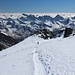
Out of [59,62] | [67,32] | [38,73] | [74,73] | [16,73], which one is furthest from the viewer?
[67,32]

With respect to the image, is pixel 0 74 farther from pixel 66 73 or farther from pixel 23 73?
pixel 66 73

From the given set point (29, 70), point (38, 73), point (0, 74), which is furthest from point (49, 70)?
point (0, 74)

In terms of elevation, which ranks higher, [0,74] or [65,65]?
[65,65]

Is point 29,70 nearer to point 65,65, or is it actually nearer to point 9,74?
point 9,74

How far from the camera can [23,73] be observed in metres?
19.1

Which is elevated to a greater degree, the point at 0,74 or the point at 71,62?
the point at 71,62

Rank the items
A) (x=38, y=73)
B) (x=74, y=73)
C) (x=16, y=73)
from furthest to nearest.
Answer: (x=16, y=73)
(x=38, y=73)
(x=74, y=73)

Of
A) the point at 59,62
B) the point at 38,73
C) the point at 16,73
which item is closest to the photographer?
the point at 38,73

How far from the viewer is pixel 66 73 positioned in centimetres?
1672

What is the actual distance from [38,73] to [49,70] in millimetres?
1303

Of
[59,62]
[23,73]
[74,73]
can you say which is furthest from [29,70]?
[74,73]

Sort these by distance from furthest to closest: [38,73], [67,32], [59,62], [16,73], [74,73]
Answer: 1. [67,32]
2. [59,62]
3. [16,73]
4. [38,73]
5. [74,73]

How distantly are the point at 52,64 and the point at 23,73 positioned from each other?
3931mm

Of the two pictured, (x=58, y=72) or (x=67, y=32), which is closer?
(x=58, y=72)
